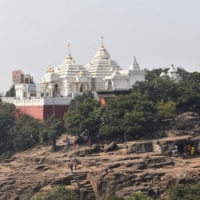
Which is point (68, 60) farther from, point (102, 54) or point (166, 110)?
point (166, 110)

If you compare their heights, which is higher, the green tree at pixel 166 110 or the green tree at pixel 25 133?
the green tree at pixel 166 110

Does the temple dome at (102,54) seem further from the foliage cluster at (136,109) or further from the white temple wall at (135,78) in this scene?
the foliage cluster at (136,109)

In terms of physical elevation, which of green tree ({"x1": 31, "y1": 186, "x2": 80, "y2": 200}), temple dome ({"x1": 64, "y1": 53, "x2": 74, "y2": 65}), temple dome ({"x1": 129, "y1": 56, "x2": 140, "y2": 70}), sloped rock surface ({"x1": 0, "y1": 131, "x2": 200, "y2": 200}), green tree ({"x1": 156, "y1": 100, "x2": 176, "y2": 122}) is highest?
temple dome ({"x1": 64, "y1": 53, "x2": 74, "y2": 65})

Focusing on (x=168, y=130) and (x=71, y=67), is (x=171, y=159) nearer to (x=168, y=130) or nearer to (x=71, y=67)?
(x=168, y=130)

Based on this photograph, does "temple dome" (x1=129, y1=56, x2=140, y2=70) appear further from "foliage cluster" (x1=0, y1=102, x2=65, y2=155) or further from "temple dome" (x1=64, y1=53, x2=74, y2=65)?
"foliage cluster" (x1=0, y1=102, x2=65, y2=155)

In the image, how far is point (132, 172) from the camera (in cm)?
3981

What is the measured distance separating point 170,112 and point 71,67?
551 inches

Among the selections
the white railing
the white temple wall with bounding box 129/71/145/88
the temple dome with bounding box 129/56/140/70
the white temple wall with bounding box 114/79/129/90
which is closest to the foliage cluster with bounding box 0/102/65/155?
the white railing

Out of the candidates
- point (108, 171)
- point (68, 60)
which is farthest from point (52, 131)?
point (68, 60)

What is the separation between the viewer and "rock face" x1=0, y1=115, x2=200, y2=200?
38.8m

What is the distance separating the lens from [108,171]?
40.5 meters

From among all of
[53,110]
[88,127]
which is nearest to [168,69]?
[53,110]

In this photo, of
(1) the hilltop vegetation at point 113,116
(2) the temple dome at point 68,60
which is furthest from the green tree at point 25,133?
(2) the temple dome at point 68,60

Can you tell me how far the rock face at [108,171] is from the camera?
1527 inches
